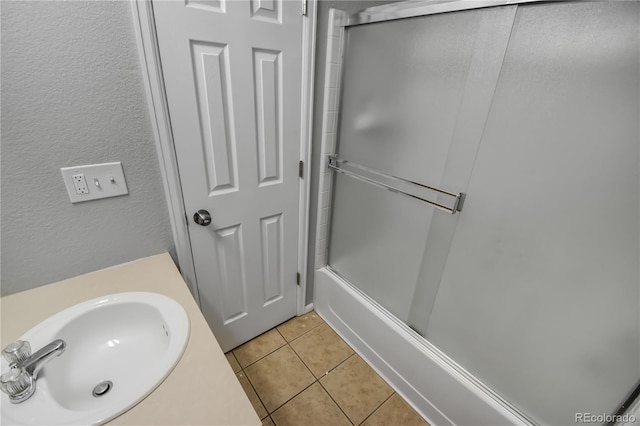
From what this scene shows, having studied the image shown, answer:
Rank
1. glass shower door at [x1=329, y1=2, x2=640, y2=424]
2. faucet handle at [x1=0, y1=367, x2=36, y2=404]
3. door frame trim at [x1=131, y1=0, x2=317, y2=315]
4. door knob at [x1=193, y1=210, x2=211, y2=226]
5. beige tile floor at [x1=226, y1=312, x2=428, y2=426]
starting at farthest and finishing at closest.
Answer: beige tile floor at [x1=226, y1=312, x2=428, y2=426]
door knob at [x1=193, y1=210, x2=211, y2=226]
door frame trim at [x1=131, y1=0, x2=317, y2=315]
glass shower door at [x1=329, y1=2, x2=640, y2=424]
faucet handle at [x1=0, y1=367, x2=36, y2=404]

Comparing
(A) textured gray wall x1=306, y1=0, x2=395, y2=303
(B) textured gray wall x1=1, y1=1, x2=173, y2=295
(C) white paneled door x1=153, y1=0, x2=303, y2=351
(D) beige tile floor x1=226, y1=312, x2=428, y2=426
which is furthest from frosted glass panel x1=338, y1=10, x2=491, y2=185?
(D) beige tile floor x1=226, y1=312, x2=428, y2=426

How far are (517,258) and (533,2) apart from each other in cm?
72

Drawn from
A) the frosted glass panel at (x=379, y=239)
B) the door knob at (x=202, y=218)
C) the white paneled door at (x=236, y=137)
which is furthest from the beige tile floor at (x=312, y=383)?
the door knob at (x=202, y=218)

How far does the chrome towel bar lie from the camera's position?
0.99m

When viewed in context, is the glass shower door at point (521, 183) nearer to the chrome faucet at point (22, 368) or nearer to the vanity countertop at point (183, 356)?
the vanity countertop at point (183, 356)

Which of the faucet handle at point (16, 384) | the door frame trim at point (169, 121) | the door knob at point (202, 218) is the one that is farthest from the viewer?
the door knob at point (202, 218)

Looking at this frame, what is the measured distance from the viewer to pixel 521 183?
822mm

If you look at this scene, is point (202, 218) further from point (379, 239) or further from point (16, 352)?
point (379, 239)

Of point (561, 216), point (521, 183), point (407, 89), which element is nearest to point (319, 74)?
point (407, 89)

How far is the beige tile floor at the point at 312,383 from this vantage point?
4.26ft

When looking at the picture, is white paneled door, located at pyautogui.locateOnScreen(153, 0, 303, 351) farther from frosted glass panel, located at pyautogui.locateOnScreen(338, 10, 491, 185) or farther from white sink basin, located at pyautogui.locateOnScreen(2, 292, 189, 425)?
white sink basin, located at pyautogui.locateOnScreen(2, 292, 189, 425)

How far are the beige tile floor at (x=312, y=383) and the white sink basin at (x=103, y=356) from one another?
2.49 feet

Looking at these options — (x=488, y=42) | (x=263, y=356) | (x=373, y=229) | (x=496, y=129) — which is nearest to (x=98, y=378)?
(x=263, y=356)

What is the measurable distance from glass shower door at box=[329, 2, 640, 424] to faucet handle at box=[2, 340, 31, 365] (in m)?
1.22
